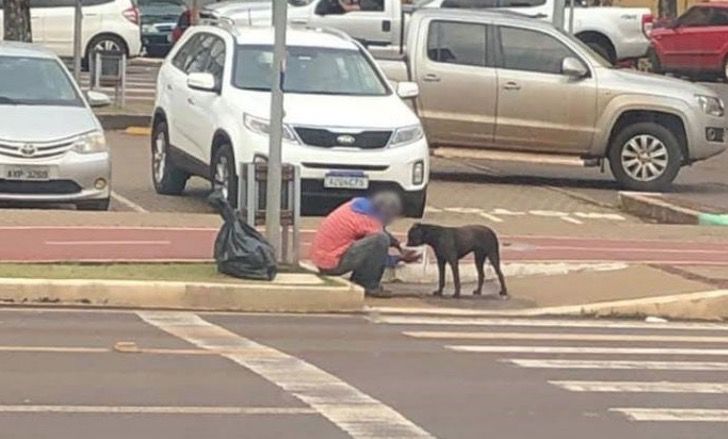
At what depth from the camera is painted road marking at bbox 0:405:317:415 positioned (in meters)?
8.89

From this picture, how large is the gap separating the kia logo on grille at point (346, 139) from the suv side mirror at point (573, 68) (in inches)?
227

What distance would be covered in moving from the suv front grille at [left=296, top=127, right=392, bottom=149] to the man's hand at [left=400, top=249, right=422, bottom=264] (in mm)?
2586

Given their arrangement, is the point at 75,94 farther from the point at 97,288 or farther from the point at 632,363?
the point at 632,363

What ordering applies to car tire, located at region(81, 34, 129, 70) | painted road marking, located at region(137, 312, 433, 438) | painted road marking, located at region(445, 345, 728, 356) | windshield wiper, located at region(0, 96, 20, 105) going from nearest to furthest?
painted road marking, located at region(137, 312, 433, 438) < painted road marking, located at region(445, 345, 728, 356) < windshield wiper, located at region(0, 96, 20, 105) < car tire, located at region(81, 34, 129, 70)

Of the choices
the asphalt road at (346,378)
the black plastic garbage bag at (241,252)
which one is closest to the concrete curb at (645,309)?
the asphalt road at (346,378)

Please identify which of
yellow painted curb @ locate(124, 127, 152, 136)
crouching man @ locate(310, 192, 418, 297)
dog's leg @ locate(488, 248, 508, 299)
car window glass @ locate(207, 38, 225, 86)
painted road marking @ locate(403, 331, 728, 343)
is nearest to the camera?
painted road marking @ locate(403, 331, 728, 343)

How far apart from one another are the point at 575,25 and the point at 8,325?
25105 millimetres

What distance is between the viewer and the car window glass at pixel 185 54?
65.6 feet

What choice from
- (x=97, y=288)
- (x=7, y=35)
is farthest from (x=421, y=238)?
(x=7, y=35)

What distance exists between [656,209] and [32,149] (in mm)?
7386

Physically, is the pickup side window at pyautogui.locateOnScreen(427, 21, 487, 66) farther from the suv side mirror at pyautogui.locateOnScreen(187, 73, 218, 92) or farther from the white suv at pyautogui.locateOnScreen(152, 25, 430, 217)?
the suv side mirror at pyautogui.locateOnScreen(187, 73, 218, 92)

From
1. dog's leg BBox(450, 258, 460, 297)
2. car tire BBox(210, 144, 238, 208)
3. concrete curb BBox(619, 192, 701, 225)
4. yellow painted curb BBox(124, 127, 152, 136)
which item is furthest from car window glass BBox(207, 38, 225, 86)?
yellow painted curb BBox(124, 127, 152, 136)

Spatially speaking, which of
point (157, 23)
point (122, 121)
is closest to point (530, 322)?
point (122, 121)

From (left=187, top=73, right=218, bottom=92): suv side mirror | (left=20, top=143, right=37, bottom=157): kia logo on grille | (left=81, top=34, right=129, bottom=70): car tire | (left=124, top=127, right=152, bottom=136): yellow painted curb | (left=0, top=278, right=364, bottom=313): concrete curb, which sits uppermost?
(left=187, top=73, right=218, bottom=92): suv side mirror
